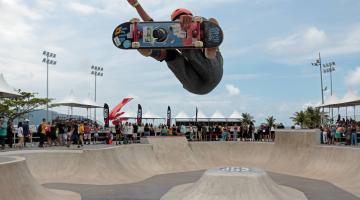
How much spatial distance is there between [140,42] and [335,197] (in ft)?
30.5

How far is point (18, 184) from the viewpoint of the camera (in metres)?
9.55

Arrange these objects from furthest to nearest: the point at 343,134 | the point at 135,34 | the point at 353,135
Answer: the point at 343,134
the point at 353,135
the point at 135,34

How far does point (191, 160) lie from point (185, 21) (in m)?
16.5

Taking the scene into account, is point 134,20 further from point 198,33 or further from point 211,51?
point 211,51

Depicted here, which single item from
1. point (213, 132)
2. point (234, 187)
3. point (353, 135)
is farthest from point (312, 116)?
point (234, 187)

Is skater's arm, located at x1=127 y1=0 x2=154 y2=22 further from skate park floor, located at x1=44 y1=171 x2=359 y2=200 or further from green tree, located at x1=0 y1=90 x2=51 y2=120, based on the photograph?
green tree, located at x1=0 y1=90 x2=51 y2=120

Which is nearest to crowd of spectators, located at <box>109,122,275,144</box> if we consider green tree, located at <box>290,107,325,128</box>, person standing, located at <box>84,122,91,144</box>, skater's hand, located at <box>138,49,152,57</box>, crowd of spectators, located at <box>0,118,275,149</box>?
crowd of spectators, located at <box>0,118,275,149</box>

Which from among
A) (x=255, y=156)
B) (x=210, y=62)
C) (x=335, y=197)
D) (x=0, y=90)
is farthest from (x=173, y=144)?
(x=210, y=62)

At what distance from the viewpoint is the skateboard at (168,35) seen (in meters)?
5.45

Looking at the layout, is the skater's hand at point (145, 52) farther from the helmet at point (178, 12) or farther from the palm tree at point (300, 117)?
the palm tree at point (300, 117)

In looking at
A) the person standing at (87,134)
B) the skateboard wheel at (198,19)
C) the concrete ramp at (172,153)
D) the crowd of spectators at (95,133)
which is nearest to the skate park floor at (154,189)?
the concrete ramp at (172,153)

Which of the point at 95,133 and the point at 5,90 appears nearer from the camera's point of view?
the point at 5,90

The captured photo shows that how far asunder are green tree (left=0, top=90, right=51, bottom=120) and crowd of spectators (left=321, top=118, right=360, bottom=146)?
31129mm

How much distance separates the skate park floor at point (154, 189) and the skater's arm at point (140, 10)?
23.3 feet
